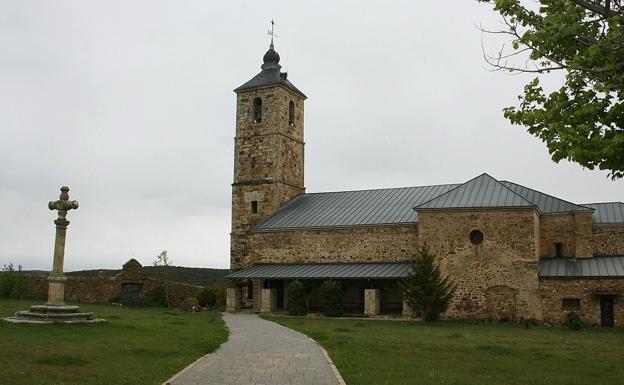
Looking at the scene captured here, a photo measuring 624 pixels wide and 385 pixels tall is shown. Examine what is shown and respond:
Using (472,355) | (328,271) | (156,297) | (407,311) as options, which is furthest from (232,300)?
(472,355)

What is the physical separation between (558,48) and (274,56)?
28.7 meters

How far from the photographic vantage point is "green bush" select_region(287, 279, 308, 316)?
2678 centimetres

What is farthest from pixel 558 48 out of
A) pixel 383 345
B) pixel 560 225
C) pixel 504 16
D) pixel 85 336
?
pixel 560 225

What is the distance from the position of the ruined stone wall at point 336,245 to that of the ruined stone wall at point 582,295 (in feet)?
19.8

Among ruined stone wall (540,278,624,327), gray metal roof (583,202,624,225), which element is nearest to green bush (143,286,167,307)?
ruined stone wall (540,278,624,327)

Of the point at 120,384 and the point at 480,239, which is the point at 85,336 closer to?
the point at 120,384

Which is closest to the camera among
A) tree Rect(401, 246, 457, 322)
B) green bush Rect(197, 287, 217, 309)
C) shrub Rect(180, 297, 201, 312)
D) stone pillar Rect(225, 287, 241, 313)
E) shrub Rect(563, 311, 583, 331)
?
shrub Rect(563, 311, 583, 331)

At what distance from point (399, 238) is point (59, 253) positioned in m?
15.1

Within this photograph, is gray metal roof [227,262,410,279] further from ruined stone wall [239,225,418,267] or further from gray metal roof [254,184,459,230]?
gray metal roof [254,184,459,230]

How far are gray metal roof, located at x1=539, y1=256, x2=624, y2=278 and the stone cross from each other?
1693cm

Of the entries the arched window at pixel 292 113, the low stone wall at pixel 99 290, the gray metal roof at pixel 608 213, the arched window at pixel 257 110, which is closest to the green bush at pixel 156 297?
the low stone wall at pixel 99 290

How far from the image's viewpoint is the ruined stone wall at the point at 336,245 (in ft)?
90.3

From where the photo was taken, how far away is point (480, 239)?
24.7 m

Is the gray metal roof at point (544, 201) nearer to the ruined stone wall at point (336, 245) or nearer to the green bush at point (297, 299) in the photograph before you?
the ruined stone wall at point (336, 245)
